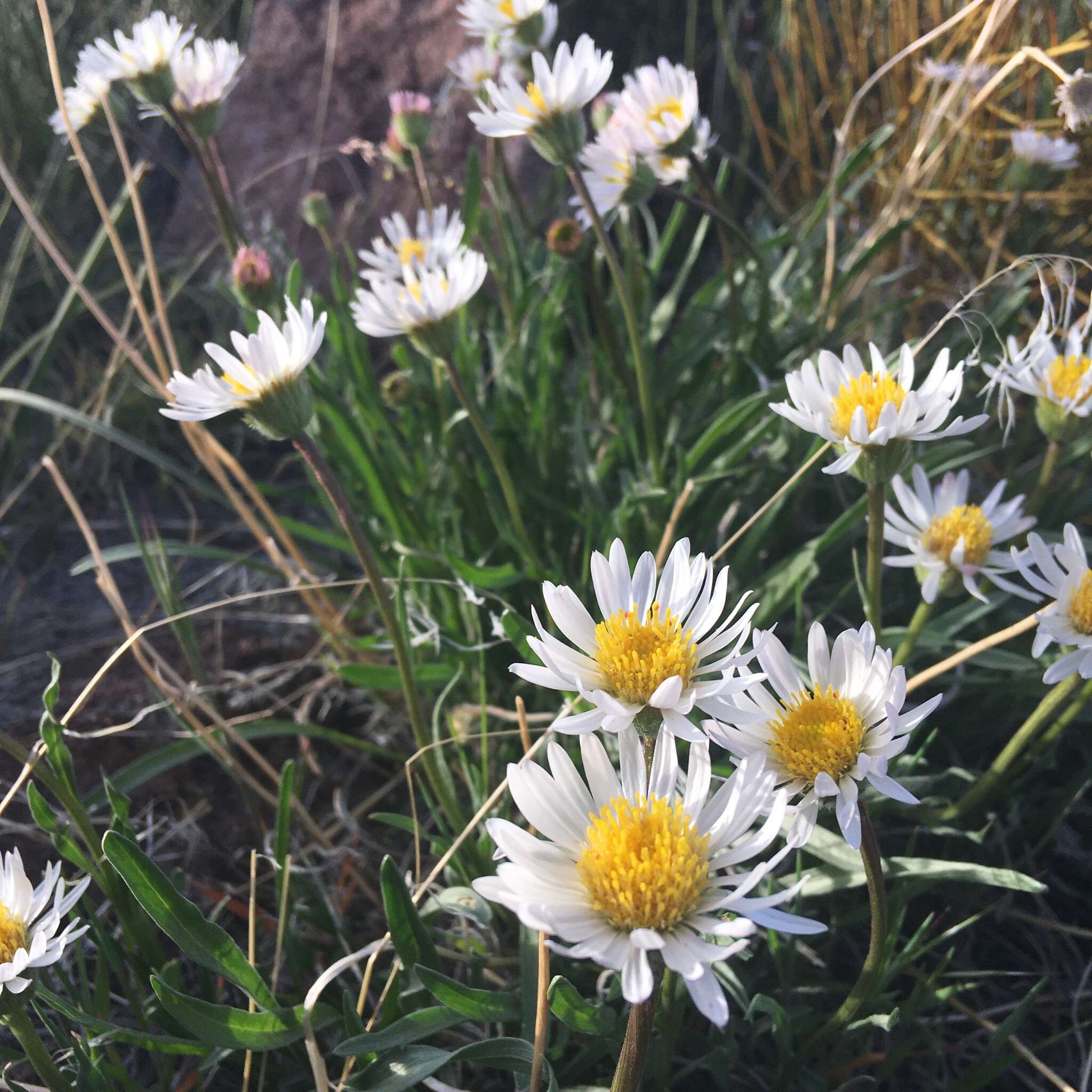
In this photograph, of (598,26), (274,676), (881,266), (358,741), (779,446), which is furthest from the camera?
(598,26)

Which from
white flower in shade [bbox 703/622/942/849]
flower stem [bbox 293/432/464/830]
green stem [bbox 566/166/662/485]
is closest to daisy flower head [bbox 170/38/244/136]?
green stem [bbox 566/166/662/485]

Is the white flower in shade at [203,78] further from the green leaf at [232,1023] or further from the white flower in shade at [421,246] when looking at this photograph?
the green leaf at [232,1023]

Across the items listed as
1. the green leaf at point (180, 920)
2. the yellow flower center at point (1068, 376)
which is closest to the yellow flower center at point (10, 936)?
the green leaf at point (180, 920)

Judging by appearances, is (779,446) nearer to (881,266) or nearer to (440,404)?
(440,404)

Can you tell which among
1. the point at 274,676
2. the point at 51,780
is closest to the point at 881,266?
the point at 274,676

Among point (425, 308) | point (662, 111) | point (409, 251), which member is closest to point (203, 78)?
point (409, 251)

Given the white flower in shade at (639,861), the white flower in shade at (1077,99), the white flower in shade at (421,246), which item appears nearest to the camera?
the white flower in shade at (639,861)

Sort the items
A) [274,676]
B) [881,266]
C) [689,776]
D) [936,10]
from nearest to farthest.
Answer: [689,776], [274,676], [936,10], [881,266]
